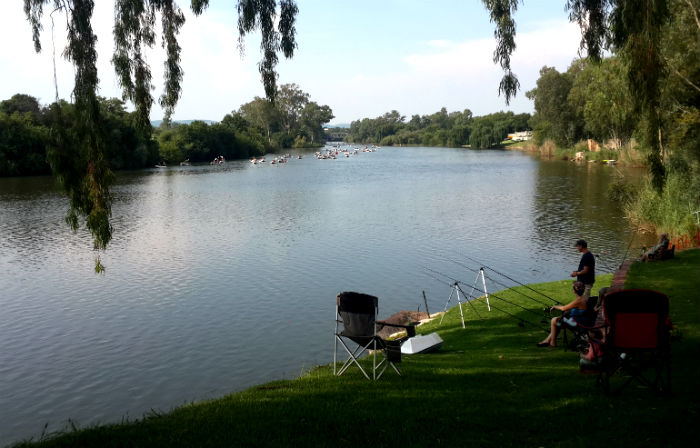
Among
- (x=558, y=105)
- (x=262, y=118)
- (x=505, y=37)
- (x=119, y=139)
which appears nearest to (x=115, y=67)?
(x=505, y=37)

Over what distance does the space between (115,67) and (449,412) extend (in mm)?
7332

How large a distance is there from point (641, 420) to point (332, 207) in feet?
119

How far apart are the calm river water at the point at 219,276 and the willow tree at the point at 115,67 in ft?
16.2

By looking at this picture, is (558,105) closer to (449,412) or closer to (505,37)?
(505,37)

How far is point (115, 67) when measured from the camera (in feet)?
30.0

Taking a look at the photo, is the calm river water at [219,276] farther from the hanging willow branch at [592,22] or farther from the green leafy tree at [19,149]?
the green leafy tree at [19,149]

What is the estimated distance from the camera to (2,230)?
31.8 meters

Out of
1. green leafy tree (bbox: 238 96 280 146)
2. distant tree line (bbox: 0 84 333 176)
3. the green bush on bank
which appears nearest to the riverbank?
the green bush on bank

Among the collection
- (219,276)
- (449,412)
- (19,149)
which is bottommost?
(219,276)

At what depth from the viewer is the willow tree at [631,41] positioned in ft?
26.8

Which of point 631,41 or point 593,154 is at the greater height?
point 631,41

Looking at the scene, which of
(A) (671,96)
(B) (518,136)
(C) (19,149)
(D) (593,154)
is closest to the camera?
(A) (671,96)

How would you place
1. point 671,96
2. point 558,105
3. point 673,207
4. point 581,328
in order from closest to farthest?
point 581,328 → point 673,207 → point 671,96 → point 558,105

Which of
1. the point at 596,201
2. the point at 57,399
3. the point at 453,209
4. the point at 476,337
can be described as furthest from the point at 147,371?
the point at 596,201
